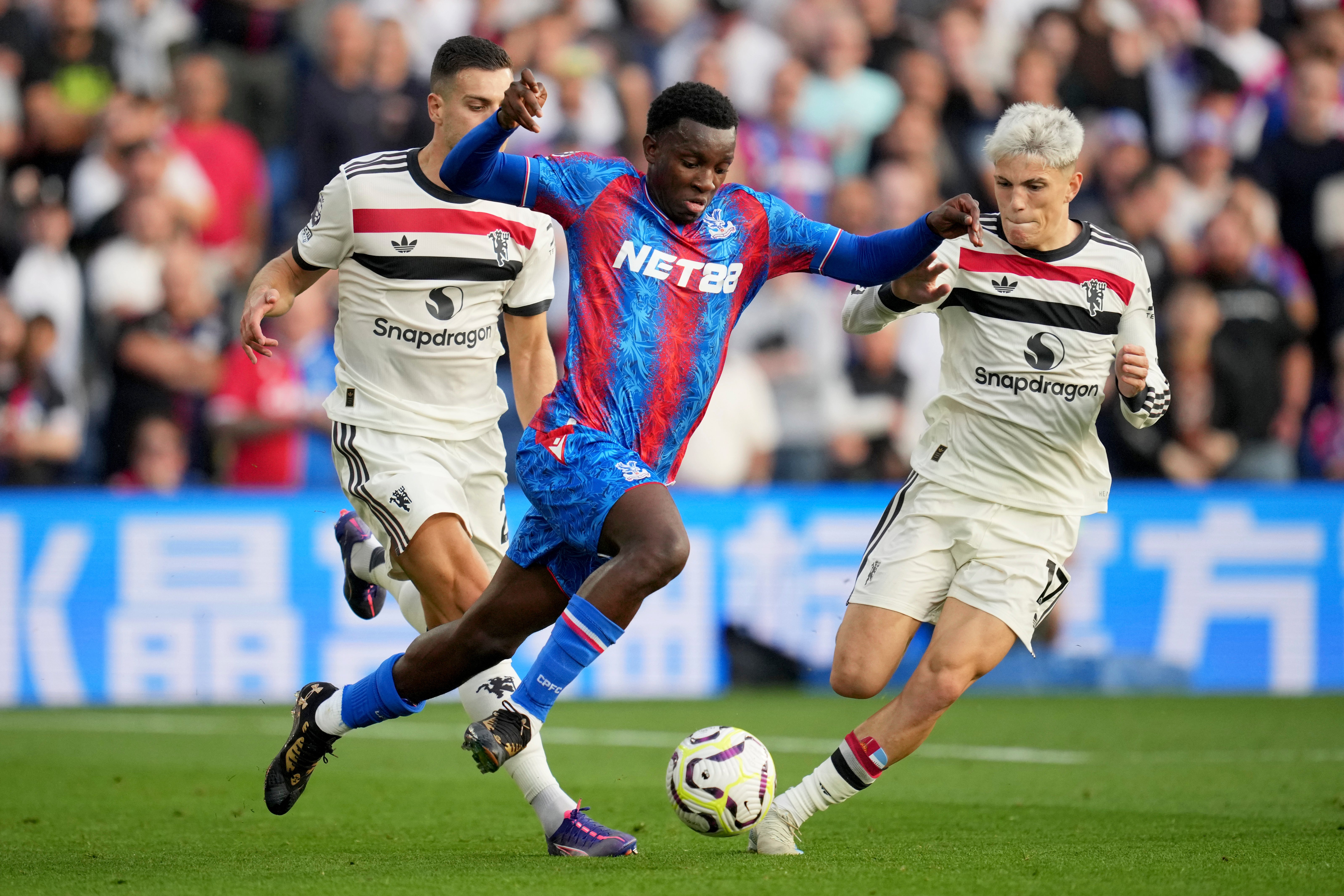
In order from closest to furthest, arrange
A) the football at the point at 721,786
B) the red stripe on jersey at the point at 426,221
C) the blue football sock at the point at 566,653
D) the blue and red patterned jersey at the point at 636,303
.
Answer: the blue football sock at the point at 566,653 → the blue and red patterned jersey at the point at 636,303 → the football at the point at 721,786 → the red stripe on jersey at the point at 426,221

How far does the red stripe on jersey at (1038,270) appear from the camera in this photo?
21.5ft

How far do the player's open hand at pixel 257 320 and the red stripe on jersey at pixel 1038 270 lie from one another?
268 centimetres

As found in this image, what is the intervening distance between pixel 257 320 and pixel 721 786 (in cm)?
248

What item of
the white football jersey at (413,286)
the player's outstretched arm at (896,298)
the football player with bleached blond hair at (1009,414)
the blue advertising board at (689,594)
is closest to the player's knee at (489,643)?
the football player with bleached blond hair at (1009,414)

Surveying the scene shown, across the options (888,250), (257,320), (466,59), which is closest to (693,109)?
(888,250)

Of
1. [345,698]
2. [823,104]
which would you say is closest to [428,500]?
[345,698]

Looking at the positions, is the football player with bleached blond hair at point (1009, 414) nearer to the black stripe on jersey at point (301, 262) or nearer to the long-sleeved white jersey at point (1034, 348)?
the long-sleeved white jersey at point (1034, 348)

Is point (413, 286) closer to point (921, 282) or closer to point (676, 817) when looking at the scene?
point (921, 282)

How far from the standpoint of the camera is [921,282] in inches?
240

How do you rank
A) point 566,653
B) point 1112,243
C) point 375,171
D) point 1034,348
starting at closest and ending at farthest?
point 566,653, point 1034,348, point 1112,243, point 375,171

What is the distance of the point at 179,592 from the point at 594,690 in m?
3.05

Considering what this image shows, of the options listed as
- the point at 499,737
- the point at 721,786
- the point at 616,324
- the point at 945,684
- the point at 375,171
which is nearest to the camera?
the point at 499,737

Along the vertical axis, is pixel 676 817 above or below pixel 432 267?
below

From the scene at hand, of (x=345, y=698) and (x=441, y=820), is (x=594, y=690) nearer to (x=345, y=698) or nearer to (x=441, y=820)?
(x=441, y=820)
